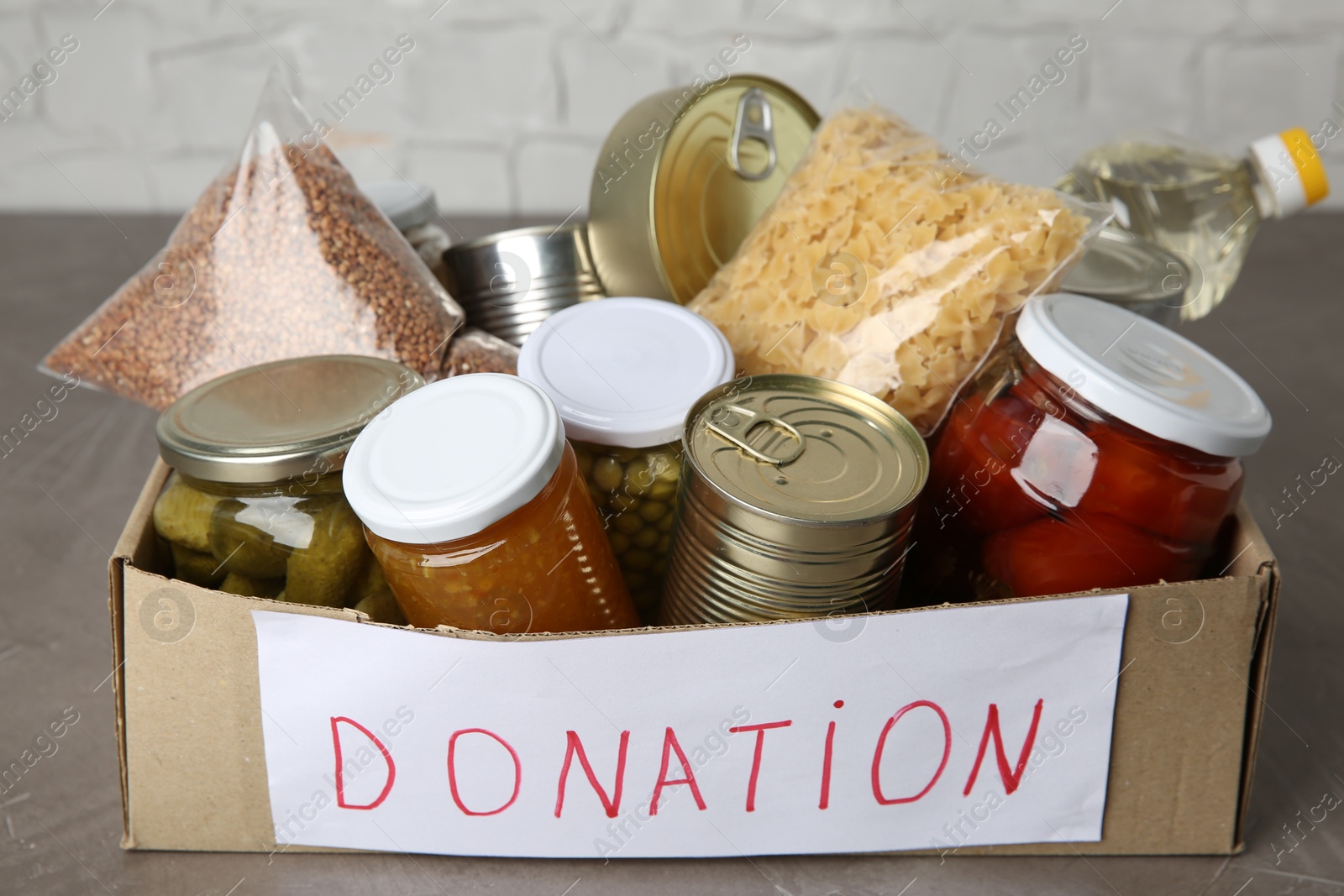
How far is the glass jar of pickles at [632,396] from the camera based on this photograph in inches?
28.1

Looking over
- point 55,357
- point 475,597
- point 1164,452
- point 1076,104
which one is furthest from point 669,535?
point 1076,104

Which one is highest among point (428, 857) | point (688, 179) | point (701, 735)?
point (688, 179)

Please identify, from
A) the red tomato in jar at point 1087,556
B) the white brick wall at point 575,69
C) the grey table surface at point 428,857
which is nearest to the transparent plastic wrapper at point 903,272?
the red tomato in jar at point 1087,556

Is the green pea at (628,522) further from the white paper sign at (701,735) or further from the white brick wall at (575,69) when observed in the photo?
the white brick wall at (575,69)

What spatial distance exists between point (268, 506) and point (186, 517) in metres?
0.06

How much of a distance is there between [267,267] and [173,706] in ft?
1.16

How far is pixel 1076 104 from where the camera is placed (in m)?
1.81

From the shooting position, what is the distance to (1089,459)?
0.65 m

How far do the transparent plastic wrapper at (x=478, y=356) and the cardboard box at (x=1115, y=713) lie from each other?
0.24 m

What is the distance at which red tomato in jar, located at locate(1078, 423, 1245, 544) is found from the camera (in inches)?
25.1

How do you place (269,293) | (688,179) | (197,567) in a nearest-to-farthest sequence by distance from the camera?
1. (197,567)
2. (269,293)
3. (688,179)

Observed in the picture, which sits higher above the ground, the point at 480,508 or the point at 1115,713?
the point at 480,508

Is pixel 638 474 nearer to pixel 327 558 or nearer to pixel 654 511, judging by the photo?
pixel 654 511

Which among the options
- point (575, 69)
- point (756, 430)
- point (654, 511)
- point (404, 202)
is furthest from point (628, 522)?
point (575, 69)
